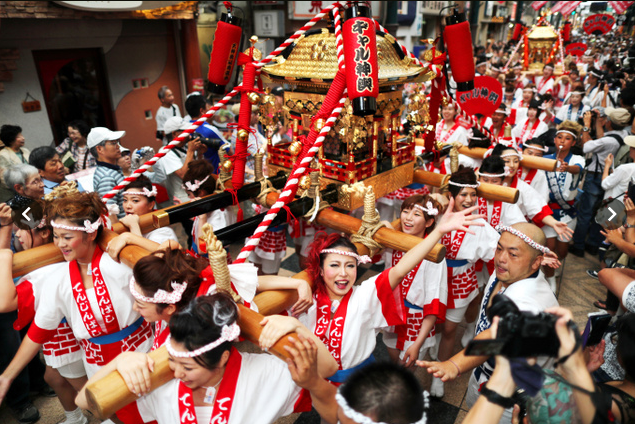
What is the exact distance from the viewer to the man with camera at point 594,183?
5.24 metres

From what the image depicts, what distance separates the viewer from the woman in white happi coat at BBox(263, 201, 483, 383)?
2207mm

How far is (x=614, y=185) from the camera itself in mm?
4445

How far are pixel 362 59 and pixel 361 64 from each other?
0.11 ft

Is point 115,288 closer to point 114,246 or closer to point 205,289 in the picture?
point 114,246

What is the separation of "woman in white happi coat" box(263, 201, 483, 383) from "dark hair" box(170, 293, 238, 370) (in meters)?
0.79

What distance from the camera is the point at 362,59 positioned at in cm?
215

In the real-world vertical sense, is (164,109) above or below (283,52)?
below

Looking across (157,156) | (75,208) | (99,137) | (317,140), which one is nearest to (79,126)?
(99,137)

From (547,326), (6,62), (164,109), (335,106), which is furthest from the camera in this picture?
(164,109)

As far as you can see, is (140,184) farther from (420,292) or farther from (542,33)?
(542,33)

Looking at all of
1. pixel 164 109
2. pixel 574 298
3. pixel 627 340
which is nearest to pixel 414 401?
pixel 627 340

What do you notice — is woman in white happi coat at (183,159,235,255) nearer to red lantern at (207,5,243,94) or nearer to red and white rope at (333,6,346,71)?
red lantern at (207,5,243,94)

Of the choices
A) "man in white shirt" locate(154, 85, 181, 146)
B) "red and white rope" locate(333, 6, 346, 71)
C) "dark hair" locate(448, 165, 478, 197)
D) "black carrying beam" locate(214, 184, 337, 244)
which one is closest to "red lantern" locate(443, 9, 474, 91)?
"dark hair" locate(448, 165, 478, 197)

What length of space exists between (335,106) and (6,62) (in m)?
6.70
